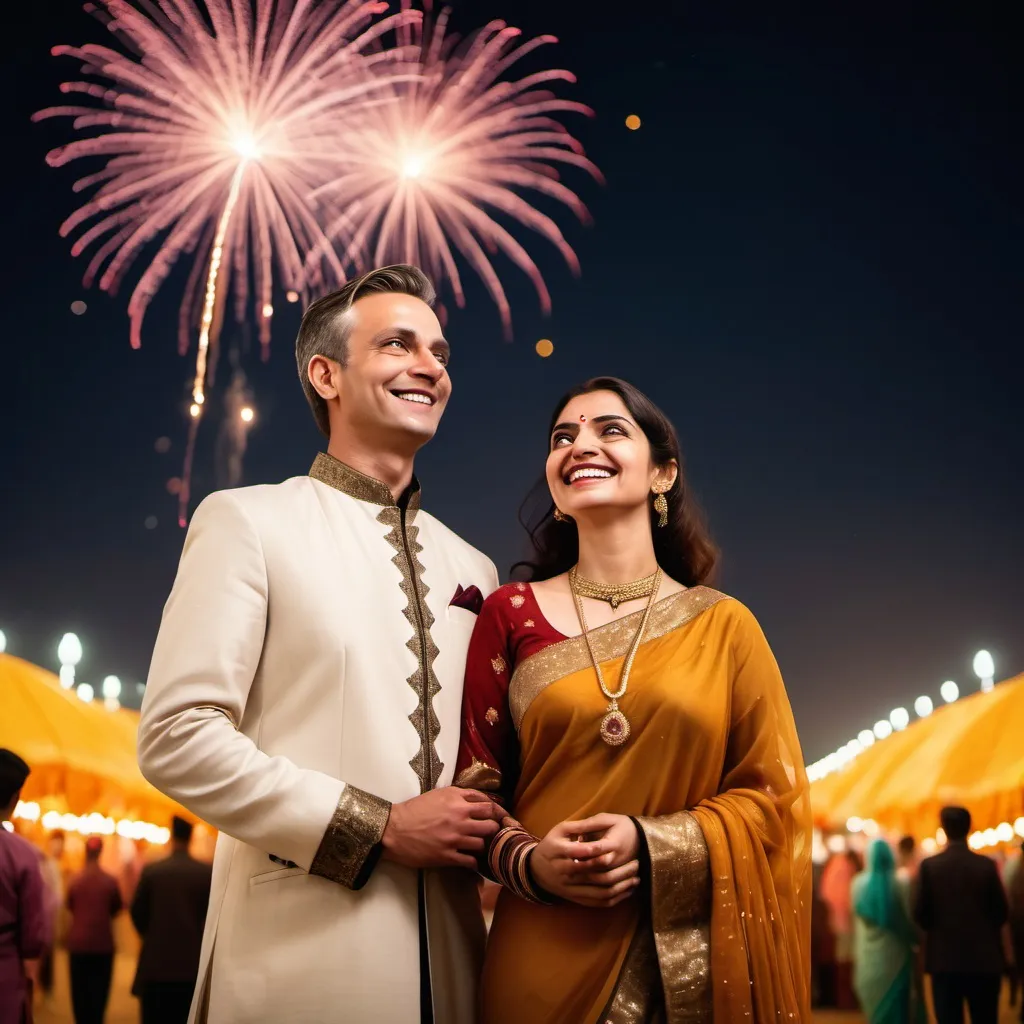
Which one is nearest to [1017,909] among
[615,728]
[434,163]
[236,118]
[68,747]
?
[615,728]

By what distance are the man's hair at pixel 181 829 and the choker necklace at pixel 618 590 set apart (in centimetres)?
264

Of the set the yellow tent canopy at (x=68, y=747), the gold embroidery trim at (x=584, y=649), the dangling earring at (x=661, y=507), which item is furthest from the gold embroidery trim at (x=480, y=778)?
the yellow tent canopy at (x=68, y=747)

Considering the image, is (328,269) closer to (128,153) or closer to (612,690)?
(128,153)

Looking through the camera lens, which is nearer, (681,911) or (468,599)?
(681,911)

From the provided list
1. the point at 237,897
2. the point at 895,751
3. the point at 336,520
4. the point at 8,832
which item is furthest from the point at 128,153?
the point at 895,751

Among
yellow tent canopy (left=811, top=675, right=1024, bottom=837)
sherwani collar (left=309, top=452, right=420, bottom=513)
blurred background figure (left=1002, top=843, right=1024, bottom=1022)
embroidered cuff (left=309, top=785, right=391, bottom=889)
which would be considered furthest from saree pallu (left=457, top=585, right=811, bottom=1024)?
yellow tent canopy (left=811, top=675, right=1024, bottom=837)

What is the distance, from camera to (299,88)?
675 centimetres

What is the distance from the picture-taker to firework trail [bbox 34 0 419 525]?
6477 mm

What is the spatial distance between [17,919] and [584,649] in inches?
87.9

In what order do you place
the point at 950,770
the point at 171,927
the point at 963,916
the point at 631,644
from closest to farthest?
the point at 631,644
the point at 171,927
the point at 963,916
the point at 950,770

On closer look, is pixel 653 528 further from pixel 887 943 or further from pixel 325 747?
pixel 887 943

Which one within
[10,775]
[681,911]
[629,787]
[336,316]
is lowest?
[681,911]

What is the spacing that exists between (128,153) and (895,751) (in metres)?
11.7

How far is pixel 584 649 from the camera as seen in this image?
2107 mm
